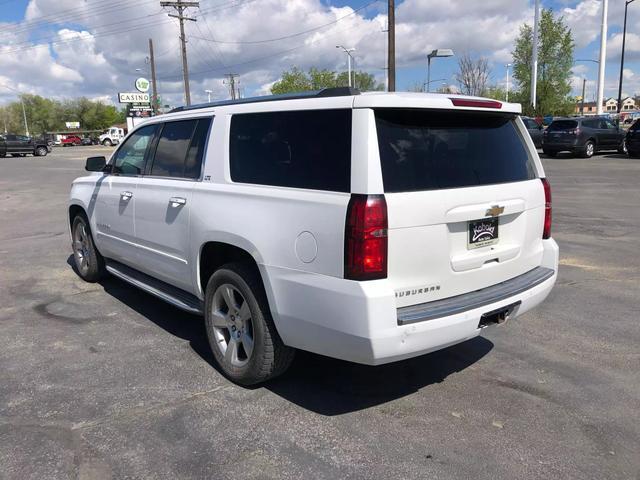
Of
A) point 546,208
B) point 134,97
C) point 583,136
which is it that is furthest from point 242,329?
point 134,97

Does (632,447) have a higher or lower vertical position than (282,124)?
lower

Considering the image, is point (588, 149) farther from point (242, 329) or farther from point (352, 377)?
point (242, 329)

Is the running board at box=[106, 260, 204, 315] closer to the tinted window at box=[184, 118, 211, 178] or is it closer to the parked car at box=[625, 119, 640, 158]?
the tinted window at box=[184, 118, 211, 178]

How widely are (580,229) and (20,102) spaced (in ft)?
482

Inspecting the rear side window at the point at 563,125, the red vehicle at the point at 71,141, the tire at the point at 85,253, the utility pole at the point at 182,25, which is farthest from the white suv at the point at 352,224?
the red vehicle at the point at 71,141

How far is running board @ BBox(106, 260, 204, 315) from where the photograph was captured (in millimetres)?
4258

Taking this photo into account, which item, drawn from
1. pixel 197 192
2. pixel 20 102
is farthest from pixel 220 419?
pixel 20 102

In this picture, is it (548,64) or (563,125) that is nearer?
(563,125)

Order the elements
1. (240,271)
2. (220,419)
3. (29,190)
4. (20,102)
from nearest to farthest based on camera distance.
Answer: (220,419) → (240,271) → (29,190) → (20,102)

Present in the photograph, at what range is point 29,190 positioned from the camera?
17562 millimetres

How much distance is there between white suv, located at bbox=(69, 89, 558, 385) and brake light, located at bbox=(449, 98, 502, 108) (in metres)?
0.02

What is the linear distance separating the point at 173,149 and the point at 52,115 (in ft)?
458

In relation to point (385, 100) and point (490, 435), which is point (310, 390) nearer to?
point (490, 435)

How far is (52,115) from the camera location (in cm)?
12731
